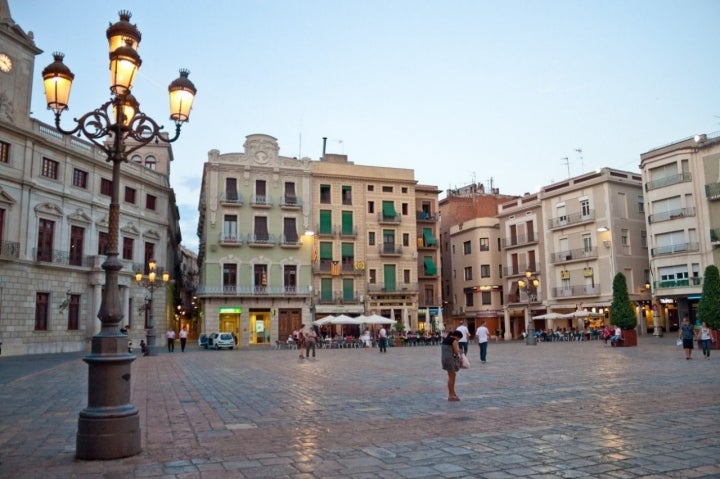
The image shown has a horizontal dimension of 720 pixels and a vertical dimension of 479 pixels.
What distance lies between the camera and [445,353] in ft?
35.7

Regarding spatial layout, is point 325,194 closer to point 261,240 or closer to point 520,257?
point 261,240

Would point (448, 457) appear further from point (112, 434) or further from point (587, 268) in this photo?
point (587, 268)

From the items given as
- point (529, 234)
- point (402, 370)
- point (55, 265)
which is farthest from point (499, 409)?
point (529, 234)

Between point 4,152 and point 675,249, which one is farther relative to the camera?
point 675,249

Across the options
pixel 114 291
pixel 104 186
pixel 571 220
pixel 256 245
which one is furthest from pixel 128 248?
pixel 114 291

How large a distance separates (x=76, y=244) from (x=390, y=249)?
24.6 meters

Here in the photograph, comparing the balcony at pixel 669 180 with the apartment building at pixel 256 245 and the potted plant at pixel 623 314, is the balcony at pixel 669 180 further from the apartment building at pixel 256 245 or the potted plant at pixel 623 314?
the apartment building at pixel 256 245

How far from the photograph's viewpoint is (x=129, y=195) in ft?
130

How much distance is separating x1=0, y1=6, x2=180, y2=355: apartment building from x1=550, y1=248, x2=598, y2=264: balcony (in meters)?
31.9

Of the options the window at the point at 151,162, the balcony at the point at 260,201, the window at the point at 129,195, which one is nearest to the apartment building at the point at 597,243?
the balcony at the point at 260,201

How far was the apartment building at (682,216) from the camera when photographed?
38625mm

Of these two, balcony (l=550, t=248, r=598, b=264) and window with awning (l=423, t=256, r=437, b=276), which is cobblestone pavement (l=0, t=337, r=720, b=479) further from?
window with awning (l=423, t=256, r=437, b=276)

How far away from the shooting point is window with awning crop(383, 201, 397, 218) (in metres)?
50.2

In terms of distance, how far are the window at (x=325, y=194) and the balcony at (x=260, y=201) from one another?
4.65m
